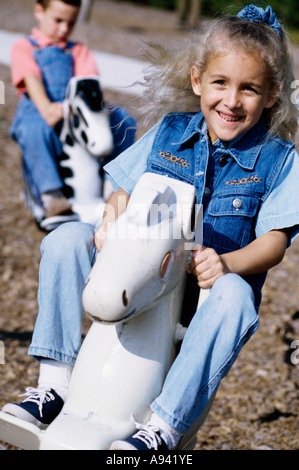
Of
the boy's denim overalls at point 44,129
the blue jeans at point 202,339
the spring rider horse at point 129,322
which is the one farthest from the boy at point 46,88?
the spring rider horse at point 129,322

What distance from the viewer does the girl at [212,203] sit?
1870 millimetres

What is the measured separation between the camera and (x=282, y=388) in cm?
321

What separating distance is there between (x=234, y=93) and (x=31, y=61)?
279cm

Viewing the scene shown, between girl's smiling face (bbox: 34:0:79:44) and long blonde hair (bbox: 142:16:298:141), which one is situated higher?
long blonde hair (bbox: 142:16:298:141)

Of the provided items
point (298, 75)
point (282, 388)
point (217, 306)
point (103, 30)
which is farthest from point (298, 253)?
point (103, 30)

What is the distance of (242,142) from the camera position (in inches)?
86.7

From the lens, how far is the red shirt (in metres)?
4.54

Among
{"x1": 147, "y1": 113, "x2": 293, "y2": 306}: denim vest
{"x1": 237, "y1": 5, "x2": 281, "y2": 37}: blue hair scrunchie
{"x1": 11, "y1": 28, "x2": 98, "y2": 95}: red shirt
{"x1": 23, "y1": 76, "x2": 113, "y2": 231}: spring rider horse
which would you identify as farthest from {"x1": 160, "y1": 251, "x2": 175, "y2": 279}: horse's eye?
{"x1": 11, "y1": 28, "x2": 98, "y2": 95}: red shirt

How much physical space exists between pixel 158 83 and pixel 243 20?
0.34 metres

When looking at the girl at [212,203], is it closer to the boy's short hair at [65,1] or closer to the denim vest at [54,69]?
the denim vest at [54,69]

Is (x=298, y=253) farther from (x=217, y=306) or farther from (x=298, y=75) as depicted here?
(x=298, y=75)

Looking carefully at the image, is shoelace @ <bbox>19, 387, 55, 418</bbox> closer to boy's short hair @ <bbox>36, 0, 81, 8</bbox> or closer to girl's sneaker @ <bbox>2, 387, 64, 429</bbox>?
girl's sneaker @ <bbox>2, 387, 64, 429</bbox>

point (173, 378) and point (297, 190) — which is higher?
point (297, 190)

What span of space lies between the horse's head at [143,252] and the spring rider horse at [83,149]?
213 cm
